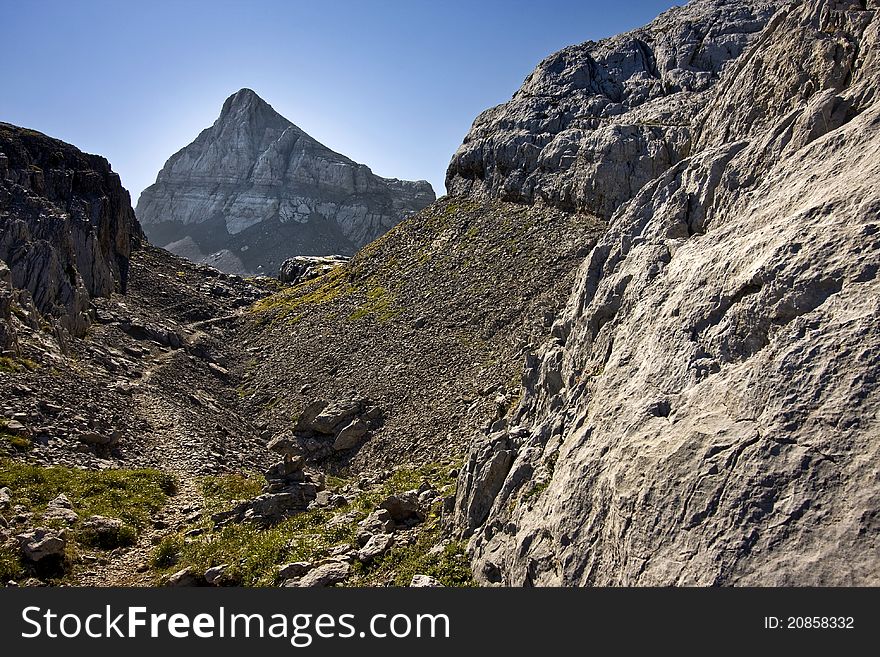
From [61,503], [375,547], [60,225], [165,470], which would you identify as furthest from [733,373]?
[60,225]

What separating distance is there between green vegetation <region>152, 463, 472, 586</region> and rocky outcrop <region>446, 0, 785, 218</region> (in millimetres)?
34113

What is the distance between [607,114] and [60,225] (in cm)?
5574

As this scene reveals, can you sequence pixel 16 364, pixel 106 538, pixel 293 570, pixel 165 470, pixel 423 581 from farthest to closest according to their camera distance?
pixel 16 364 → pixel 165 470 → pixel 106 538 → pixel 293 570 → pixel 423 581

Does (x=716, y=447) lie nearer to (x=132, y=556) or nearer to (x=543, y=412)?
(x=543, y=412)

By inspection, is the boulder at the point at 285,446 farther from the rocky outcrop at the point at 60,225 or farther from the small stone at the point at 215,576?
the rocky outcrop at the point at 60,225

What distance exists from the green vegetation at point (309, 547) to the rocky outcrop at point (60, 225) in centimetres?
3213

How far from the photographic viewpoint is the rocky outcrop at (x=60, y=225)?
4516 centimetres

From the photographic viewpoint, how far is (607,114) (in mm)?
53000

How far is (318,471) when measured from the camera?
102 ft

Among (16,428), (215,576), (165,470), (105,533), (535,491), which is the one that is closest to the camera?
(535,491)

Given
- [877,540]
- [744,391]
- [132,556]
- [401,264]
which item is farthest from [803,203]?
[401,264]

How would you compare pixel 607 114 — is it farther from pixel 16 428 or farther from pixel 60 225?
pixel 60 225

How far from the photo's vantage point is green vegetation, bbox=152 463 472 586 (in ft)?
49.6

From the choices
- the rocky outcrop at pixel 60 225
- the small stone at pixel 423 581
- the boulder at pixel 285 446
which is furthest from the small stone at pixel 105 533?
the rocky outcrop at pixel 60 225
